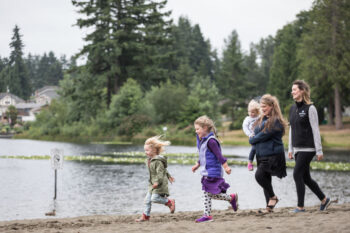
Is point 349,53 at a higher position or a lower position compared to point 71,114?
higher

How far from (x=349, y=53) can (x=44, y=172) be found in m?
41.3

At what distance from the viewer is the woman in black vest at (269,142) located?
8.45 m

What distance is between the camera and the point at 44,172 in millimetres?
21531

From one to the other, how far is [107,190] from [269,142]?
8388 mm

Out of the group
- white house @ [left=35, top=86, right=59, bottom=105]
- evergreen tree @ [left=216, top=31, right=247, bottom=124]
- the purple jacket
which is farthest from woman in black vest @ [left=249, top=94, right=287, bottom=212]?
white house @ [left=35, top=86, right=59, bottom=105]

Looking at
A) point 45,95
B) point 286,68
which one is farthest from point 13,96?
point 286,68

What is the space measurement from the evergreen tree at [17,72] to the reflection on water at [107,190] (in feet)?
339

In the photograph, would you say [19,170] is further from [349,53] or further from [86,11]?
[86,11]

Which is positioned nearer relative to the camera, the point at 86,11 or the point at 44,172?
the point at 44,172

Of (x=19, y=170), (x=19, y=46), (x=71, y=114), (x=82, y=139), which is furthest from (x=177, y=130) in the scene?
(x=19, y=46)

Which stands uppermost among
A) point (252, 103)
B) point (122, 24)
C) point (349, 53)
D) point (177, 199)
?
point (122, 24)

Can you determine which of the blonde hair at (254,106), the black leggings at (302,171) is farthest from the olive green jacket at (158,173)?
the black leggings at (302,171)

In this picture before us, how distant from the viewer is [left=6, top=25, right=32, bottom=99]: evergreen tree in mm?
121312

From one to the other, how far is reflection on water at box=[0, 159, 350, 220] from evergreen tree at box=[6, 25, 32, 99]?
4067 inches
